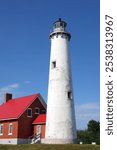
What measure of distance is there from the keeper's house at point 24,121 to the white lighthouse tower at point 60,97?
5.29m

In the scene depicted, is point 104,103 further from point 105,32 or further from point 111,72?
point 105,32

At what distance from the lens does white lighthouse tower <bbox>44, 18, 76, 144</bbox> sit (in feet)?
89.7

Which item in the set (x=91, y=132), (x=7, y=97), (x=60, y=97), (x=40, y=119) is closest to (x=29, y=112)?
(x=40, y=119)

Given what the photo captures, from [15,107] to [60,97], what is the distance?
1036cm

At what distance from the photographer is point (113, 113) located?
176 inches

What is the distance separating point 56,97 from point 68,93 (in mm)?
1276

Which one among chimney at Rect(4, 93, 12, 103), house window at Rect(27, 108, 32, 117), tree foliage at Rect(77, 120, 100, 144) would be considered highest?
chimney at Rect(4, 93, 12, 103)

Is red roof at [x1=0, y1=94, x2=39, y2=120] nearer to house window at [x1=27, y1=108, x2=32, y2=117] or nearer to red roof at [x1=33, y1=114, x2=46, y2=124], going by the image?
house window at [x1=27, y1=108, x2=32, y2=117]

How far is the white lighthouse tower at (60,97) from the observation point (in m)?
27.3

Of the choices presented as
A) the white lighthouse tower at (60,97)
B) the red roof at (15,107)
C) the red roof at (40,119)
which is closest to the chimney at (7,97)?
the red roof at (15,107)

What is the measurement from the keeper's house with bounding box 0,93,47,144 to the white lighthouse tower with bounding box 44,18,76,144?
17.3 ft

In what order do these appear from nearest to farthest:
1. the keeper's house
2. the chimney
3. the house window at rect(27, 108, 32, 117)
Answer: the keeper's house, the house window at rect(27, 108, 32, 117), the chimney

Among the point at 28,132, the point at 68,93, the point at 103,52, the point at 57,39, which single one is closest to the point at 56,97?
the point at 68,93

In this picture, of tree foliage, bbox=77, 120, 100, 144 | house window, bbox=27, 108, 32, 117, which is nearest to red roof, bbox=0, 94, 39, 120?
house window, bbox=27, 108, 32, 117
